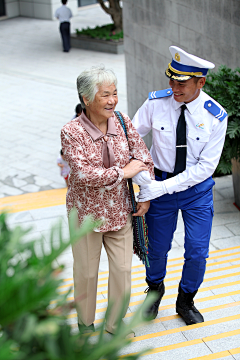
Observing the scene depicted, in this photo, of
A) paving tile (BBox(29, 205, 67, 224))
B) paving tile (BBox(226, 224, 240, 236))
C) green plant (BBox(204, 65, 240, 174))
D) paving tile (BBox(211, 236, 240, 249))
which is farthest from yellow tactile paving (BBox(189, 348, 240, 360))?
paving tile (BBox(29, 205, 67, 224))

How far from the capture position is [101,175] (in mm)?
2438

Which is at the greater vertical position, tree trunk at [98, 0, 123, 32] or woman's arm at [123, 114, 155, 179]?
woman's arm at [123, 114, 155, 179]

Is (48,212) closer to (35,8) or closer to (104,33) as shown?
(104,33)

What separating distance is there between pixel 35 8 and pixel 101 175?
20.1m

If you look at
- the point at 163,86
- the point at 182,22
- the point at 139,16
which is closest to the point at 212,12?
the point at 182,22

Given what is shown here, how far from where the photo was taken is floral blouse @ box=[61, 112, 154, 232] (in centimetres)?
246

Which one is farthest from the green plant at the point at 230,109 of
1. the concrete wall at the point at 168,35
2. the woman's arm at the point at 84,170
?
the woman's arm at the point at 84,170

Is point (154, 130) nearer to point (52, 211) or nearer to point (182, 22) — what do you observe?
point (52, 211)

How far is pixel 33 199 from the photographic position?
6.45 meters

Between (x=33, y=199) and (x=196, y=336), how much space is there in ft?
13.1

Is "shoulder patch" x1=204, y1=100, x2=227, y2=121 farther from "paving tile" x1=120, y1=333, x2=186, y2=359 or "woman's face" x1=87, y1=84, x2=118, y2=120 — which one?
"paving tile" x1=120, y1=333, x2=186, y2=359

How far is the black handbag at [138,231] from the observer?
268cm

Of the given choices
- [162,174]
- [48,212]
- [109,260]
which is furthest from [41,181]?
[109,260]

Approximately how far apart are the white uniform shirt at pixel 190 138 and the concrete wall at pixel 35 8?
18812 millimetres
